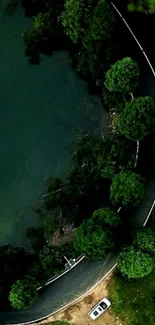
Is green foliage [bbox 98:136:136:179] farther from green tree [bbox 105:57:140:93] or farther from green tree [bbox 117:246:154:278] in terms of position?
green tree [bbox 117:246:154:278]

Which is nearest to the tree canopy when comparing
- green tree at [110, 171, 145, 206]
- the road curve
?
green tree at [110, 171, 145, 206]

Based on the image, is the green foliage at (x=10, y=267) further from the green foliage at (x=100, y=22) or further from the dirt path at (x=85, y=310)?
the green foliage at (x=100, y=22)

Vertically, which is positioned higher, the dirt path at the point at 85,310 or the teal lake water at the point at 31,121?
the teal lake water at the point at 31,121

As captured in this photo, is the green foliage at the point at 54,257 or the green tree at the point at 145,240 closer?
the green tree at the point at 145,240

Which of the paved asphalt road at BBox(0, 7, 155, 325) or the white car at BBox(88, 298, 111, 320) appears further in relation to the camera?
the paved asphalt road at BBox(0, 7, 155, 325)

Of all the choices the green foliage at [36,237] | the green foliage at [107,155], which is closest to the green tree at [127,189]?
the green foliage at [107,155]

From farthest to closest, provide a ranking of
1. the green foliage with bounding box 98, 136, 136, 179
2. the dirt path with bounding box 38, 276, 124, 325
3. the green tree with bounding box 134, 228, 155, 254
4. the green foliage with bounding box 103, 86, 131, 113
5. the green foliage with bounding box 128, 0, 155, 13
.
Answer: the green foliage with bounding box 128, 0, 155, 13, the dirt path with bounding box 38, 276, 124, 325, the green foliage with bounding box 103, 86, 131, 113, the green foliage with bounding box 98, 136, 136, 179, the green tree with bounding box 134, 228, 155, 254

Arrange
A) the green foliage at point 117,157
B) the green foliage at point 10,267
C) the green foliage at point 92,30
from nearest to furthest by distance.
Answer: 1. the green foliage at point 92,30
2. the green foliage at point 117,157
3. the green foliage at point 10,267
